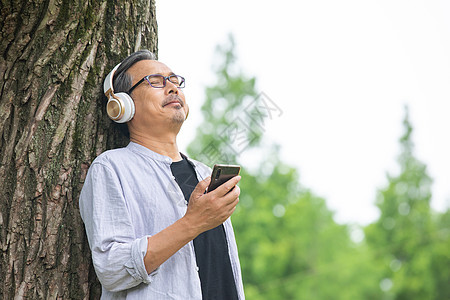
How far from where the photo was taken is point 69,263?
2.14 meters

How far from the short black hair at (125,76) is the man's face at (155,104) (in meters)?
0.03

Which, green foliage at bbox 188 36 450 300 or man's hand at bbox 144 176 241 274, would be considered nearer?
man's hand at bbox 144 176 241 274

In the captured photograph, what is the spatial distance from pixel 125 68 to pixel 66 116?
367mm

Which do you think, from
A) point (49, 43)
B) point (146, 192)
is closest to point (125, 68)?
point (49, 43)

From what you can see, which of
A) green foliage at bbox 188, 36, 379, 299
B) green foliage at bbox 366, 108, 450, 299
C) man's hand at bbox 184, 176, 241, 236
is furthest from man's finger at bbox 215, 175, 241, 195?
green foliage at bbox 366, 108, 450, 299

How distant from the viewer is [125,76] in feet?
7.65

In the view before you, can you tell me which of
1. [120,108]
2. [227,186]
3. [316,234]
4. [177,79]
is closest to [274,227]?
[316,234]

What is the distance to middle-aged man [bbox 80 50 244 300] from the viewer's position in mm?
1747

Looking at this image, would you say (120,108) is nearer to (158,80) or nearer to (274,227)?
(158,80)

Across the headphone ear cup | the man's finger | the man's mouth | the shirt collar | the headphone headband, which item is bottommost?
the shirt collar

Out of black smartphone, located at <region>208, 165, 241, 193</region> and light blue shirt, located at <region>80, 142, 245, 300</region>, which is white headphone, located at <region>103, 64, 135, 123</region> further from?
black smartphone, located at <region>208, 165, 241, 193</region>

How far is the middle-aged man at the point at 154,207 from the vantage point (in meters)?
1.75

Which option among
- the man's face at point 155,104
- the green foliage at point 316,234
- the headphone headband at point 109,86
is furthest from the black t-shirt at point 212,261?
the green foliage at point 316,234

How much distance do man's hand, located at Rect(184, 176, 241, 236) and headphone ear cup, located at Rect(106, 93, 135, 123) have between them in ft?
2.07
